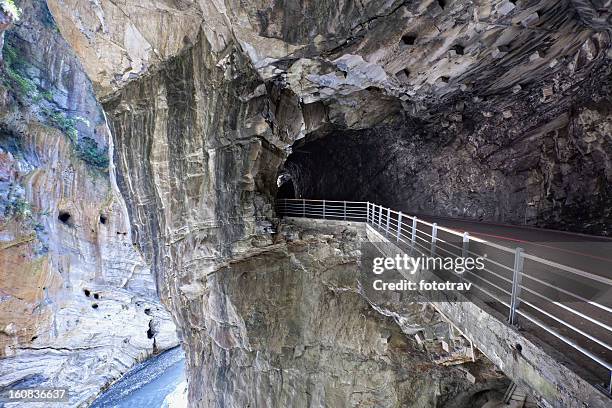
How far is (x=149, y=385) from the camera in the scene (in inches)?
716

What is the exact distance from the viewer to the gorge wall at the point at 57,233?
12891 mm

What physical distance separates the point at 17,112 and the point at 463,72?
680 inches

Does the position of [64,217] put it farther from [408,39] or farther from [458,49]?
[458,49]

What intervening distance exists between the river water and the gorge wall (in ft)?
2.54

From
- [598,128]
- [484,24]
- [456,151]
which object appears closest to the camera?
[484,24]

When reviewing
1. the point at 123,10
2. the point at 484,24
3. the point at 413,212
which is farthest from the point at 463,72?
the point at 123,10

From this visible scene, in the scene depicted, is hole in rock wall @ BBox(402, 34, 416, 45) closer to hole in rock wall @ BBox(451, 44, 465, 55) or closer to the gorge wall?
hole in rock wall @ BBox(451, 44, 465, 55)

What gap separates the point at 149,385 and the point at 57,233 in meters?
10.7

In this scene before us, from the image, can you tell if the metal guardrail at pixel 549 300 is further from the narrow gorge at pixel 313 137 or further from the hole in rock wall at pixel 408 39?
the hole in rock wall at pixel 408 39

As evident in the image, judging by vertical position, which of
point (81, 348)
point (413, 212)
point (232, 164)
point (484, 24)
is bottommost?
point (81, 348)

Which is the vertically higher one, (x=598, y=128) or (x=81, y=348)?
(x=598, y=128)

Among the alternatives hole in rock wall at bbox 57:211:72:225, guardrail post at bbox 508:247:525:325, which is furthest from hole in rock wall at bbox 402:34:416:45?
hole in rock wall at bbox 57:211:72:225

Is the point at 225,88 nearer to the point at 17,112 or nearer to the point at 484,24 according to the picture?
the point at 484,24

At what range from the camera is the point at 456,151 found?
10.3m
